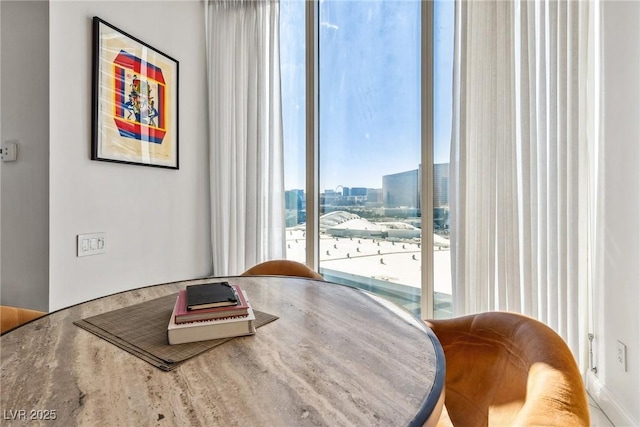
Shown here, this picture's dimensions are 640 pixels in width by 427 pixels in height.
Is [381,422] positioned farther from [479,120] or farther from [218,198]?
[218,198]

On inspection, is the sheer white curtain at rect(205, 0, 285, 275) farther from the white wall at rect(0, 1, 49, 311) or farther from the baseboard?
the baseboard

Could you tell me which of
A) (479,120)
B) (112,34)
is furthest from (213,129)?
(479,120)

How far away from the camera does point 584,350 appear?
153 centimetres

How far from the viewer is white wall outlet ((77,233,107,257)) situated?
67.7 inches

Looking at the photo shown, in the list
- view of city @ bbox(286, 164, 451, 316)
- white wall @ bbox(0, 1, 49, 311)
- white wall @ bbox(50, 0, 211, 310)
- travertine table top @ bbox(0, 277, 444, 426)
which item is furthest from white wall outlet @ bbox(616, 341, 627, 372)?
white wall @ bbox(0, 1, 49, 311)

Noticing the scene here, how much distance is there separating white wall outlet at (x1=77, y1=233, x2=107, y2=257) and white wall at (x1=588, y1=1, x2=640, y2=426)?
104 inches

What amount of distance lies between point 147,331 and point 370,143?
1851 mm

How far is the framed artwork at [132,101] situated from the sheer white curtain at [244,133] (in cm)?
36

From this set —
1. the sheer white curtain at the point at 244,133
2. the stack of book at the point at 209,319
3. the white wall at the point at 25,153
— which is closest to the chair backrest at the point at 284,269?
the sheer white curtain at the point at 244,133

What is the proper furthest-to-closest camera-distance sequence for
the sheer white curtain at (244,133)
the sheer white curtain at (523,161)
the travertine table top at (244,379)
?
the sheer white curtain at (244,133), the sheer white curtain at (523,161), the travertine table top at (244,379)

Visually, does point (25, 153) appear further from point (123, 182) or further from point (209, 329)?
point (209, 329)

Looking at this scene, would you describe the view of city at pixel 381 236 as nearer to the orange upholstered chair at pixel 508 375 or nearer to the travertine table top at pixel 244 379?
the orange upholstered chair at pixel 508 375

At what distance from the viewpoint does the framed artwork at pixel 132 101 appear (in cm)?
180

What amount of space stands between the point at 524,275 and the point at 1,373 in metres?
2.00
